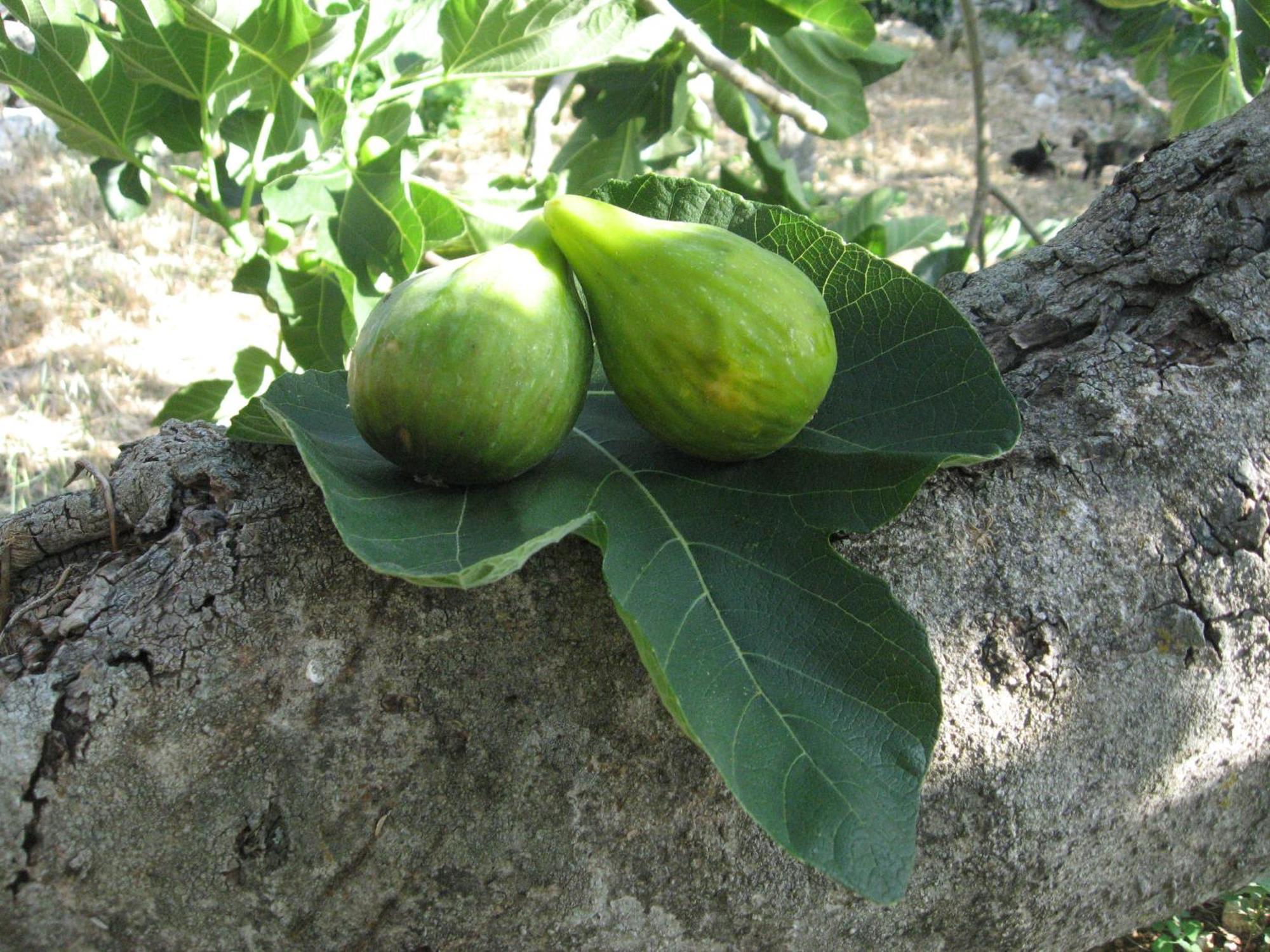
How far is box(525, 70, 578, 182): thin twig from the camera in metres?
2.51

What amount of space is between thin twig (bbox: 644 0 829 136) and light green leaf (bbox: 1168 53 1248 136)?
3.24 feet

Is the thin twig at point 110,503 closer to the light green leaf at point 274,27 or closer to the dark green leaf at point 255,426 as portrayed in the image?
the dark green leaf at point 255,426

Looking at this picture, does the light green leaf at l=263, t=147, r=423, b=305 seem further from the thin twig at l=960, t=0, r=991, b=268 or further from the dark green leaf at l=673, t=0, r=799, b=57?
the thin twig at l=960, t=0, r=991, b=268

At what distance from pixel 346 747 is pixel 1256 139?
1.29m

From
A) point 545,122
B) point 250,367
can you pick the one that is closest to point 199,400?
point 250,367

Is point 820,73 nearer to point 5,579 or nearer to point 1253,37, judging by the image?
point 1253,37

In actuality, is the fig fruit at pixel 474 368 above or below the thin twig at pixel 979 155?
above

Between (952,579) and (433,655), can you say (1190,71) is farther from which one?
(433,655)

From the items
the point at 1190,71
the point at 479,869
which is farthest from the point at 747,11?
the point at 479,869

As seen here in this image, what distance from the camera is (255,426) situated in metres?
1.07

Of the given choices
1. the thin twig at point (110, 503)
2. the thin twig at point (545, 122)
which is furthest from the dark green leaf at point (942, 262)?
the thin twig at point (110, 503)

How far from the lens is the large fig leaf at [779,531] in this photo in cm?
86

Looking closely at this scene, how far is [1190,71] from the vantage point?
8.29 ft

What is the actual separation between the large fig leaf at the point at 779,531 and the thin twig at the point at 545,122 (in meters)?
1.37
